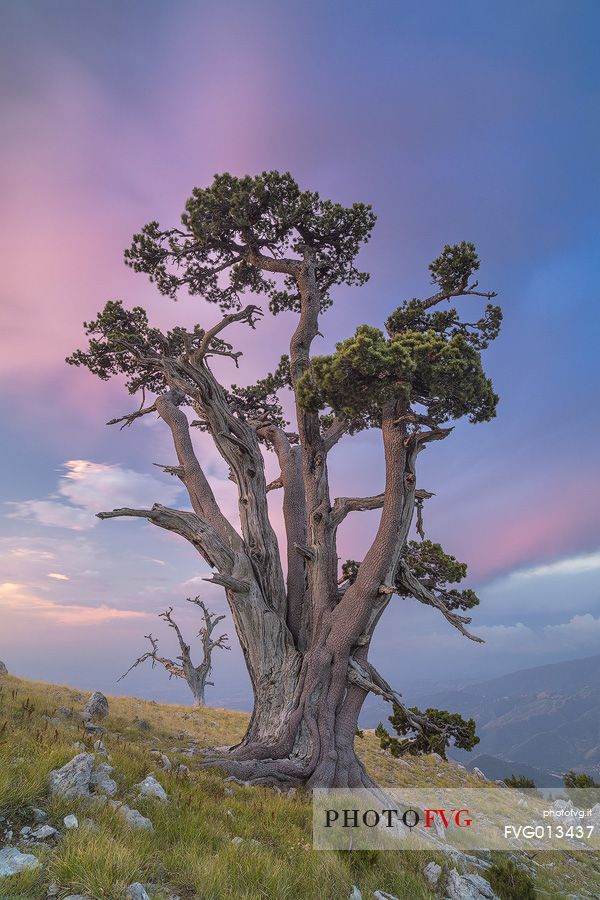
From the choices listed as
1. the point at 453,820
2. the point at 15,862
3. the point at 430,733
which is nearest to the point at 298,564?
the point at 430,733

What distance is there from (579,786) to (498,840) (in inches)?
539

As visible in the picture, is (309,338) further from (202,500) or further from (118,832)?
(118,832)

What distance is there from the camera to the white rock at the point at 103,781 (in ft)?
19.4

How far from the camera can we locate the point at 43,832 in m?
4.58

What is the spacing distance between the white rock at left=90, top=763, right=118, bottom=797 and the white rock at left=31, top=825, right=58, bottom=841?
1.24 m

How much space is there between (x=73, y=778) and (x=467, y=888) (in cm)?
548

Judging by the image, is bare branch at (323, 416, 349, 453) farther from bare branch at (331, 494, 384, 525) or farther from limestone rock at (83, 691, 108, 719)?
limestone rock at (83, 691, 108, 719)

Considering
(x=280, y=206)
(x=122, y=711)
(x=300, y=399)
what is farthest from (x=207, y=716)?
(x=280, y=206)

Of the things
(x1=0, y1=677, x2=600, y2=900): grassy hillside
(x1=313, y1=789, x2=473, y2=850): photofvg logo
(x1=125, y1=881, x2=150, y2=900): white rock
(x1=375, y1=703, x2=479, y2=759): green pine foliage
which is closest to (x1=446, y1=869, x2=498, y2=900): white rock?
(x1=0, y1=677, x2=600, y2=900): grassy hillside

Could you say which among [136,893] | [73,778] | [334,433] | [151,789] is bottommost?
[136,893]

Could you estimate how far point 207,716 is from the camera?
82.6 ft

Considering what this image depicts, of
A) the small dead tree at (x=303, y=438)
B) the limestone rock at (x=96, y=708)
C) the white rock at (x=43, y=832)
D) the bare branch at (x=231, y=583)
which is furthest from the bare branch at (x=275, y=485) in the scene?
the white rock at (x=43, y=832)

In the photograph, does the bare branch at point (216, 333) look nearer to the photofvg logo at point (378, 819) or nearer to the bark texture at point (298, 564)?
the bark texture at point (298, 564)

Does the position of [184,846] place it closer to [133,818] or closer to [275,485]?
[133,818]
